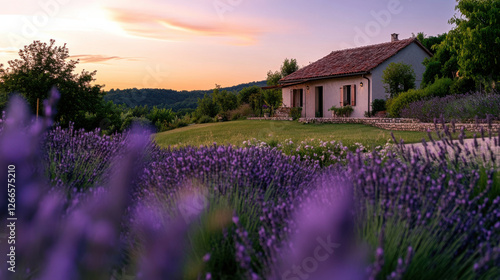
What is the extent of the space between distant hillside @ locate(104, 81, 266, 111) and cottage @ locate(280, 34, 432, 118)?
9.00 metres

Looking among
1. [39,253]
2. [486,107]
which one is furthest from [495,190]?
[486,107]

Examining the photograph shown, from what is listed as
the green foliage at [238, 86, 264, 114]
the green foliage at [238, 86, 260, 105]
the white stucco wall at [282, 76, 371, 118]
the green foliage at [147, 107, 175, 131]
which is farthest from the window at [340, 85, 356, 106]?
the green foliage at [238, 86, 260, 105]

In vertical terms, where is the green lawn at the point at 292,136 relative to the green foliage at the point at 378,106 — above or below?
below

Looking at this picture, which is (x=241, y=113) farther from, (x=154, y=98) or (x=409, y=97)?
(x=409, y=97)

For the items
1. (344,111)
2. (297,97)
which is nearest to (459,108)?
(344,111)

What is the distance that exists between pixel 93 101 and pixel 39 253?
16.5m

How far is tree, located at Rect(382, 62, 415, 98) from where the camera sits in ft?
63.3

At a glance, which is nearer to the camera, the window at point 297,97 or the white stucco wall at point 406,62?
the white stucco wall at point 406,62

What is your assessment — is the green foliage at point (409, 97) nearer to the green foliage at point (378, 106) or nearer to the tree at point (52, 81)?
the green foliage at point (378, 106)

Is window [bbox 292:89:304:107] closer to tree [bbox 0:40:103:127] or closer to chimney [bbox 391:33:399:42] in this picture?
chimney [bbox 391:33:399:42]

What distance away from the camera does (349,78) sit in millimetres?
21219

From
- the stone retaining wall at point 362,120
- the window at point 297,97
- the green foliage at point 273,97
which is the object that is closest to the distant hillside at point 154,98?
the green foliage at point 273,97

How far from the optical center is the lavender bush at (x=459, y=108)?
12.1m

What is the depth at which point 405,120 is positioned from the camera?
14820mm
